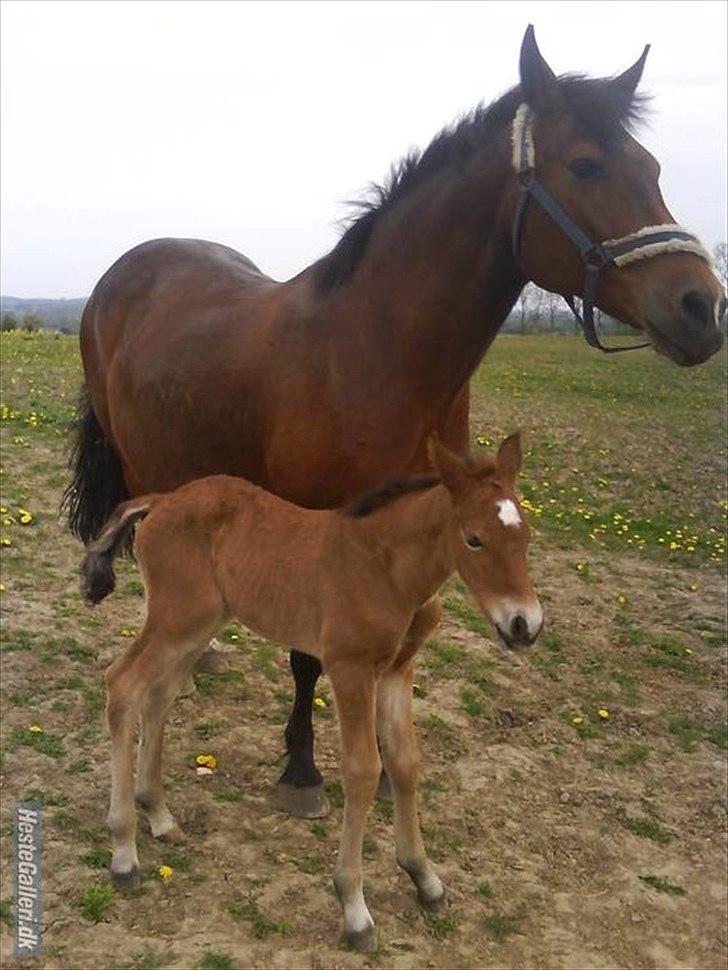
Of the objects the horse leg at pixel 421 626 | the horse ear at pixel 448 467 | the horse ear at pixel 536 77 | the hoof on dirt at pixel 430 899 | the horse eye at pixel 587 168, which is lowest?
the hoof on dirt at pixel 430 899

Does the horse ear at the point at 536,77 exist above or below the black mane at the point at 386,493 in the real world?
above

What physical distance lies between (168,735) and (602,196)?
3.00m

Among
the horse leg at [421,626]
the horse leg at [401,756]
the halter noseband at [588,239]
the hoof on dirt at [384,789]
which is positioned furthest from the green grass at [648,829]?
the halter noseband at [588,239]

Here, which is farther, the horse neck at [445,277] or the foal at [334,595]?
Result: the horse neck at [445,277]

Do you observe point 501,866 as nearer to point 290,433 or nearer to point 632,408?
point 290,433

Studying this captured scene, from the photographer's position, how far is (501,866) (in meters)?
3.48

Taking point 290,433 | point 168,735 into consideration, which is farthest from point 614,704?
point 290,433

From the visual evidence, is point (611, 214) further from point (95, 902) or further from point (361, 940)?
point (95, 902)

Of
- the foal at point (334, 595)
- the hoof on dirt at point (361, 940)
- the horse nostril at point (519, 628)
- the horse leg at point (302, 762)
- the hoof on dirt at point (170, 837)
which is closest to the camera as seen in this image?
the horse nostril at point (519, 628)

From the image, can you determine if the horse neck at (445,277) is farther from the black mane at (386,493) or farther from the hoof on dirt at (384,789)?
the hoof on dirt at (384,789)

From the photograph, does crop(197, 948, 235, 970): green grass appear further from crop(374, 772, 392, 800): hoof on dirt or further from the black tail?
the black tail

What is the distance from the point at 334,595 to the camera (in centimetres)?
281

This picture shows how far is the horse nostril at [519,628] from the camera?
2348mm

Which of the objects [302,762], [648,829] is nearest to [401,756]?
[302,762]
